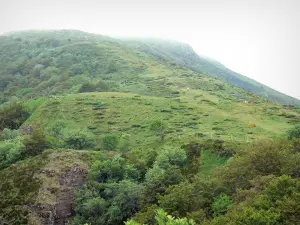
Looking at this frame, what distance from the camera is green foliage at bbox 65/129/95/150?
60688 millimetres

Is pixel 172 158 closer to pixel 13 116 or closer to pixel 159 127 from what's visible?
pixel 159 127

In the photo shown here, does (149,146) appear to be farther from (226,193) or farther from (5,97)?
(5,97)

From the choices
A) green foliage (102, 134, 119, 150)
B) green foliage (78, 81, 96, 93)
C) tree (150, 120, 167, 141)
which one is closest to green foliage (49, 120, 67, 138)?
green foliage (102, 134, 119, 150)

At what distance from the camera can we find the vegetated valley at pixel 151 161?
28.3 meters

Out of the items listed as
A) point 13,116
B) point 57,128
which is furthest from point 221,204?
point 13,116

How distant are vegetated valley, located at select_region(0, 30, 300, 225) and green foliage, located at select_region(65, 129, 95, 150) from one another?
207 mm

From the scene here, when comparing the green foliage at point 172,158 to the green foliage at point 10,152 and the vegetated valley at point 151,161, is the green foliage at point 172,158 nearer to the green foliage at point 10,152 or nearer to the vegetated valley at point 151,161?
the vegetated valley at point 151,161

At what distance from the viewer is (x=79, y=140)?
61.5m

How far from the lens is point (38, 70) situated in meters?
169

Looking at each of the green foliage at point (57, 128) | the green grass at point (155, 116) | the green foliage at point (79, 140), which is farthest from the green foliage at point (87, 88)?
the green foliage at point (79, 140)

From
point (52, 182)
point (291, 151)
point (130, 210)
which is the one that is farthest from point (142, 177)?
point (291, 151)

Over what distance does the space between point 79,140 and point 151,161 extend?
59.5 feet

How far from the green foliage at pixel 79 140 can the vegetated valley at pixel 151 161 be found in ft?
0.68

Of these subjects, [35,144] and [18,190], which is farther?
[35,144]
